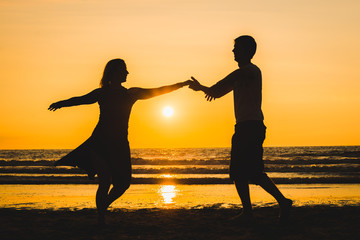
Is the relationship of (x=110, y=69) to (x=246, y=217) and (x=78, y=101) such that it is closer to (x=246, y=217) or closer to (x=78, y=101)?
(x=78, y=101)

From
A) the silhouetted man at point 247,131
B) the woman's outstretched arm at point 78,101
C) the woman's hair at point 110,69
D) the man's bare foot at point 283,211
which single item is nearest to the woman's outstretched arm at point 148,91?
the woman's hair at point 110,69

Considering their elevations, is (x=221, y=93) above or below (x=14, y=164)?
above

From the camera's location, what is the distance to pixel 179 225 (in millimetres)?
5688

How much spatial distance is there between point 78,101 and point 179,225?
1.94 meters

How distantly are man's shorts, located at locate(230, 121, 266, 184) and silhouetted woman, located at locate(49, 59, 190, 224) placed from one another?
1.35 m

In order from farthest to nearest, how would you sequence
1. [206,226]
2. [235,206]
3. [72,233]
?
1. [235,206]
2. [206,226]
3. [72,233]

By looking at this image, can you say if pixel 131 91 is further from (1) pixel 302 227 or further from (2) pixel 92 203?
(2) pixel 92 203

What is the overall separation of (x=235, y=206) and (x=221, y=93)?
279cm

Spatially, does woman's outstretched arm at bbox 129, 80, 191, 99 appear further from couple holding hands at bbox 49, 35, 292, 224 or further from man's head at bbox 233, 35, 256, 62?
man's head at bbox 233, 35, 256, 62

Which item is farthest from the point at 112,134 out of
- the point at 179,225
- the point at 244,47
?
the point at 244,47

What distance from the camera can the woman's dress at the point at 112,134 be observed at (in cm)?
561

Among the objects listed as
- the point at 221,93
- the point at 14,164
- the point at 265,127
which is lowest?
the point at 14,164

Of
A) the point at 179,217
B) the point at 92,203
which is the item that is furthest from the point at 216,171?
the point at 179,217

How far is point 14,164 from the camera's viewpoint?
95.3ft
